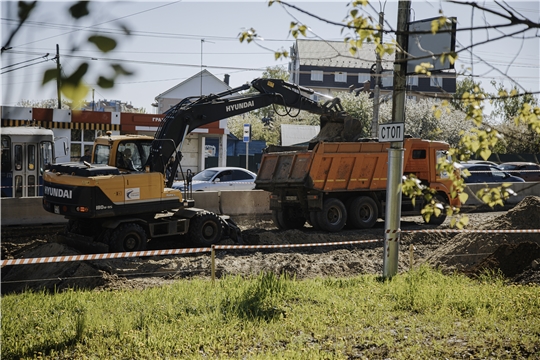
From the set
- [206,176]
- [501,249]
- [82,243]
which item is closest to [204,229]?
[82,243]

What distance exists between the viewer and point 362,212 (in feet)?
62.0

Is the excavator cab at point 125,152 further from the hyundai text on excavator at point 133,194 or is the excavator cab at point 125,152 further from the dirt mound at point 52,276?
the dirt mound at point 52,276

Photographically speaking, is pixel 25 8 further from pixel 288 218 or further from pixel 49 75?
pixel 288 218

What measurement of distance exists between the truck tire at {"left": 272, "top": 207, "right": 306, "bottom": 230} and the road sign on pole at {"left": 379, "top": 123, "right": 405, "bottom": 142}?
847cm

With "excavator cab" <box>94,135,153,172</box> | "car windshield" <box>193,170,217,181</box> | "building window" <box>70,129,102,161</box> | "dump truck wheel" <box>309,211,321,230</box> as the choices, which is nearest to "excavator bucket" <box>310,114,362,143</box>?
"dump truck wheel" <box>309,211,321,230</box>

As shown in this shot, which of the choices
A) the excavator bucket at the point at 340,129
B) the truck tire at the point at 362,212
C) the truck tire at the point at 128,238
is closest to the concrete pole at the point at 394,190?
the truck tire at the point at 128,238

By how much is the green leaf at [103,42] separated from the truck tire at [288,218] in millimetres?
17417

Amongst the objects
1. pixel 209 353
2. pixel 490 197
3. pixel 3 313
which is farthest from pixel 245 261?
pixel 490 197

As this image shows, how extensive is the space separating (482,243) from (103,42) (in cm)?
1243

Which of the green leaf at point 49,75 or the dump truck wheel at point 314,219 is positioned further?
the dump truck wheel at point 314,219

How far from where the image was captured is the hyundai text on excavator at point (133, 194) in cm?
1334

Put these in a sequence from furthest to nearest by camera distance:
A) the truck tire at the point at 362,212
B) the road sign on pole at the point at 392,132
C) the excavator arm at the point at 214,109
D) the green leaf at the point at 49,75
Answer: the truck tire at the point at 362,212, the excavator arm at the point at 214,109, the road sign on pole at the point at 392,132, the green leaf at the point at 49,75

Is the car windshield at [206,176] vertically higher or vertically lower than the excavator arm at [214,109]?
lower

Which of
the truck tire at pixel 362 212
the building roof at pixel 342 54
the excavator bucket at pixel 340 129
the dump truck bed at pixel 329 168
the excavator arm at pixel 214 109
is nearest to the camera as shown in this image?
the building roof at pixel 342 54
